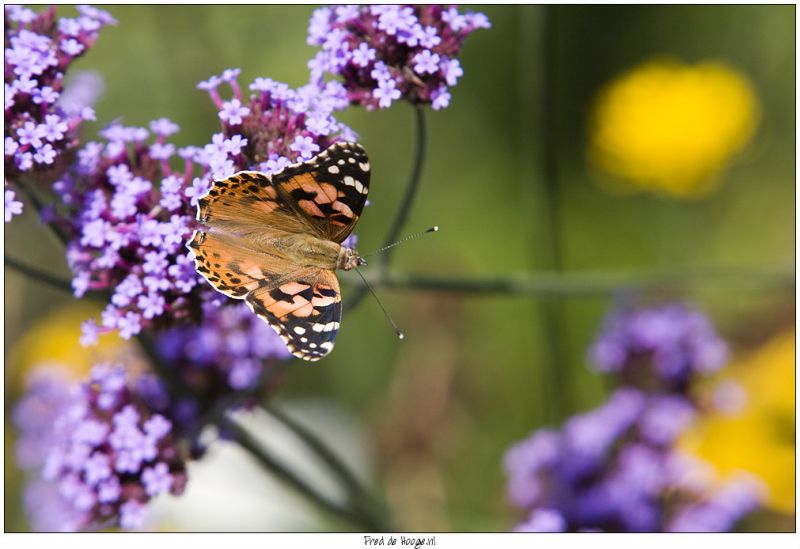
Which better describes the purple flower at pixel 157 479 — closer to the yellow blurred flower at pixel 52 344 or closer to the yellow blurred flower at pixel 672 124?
the yellow blurred flower at pixel 52 344

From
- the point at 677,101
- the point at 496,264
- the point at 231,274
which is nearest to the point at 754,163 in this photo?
the point at 677,101

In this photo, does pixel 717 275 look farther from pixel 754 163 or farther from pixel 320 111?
pixel 754 163

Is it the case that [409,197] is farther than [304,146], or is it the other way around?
[409,197]

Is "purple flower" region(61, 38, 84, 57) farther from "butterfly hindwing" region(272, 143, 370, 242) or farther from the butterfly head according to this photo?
the butterfly head

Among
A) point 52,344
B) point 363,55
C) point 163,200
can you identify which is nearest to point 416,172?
point 363,55

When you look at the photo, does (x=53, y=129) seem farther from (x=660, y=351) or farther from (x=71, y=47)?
(x=660, y=351)

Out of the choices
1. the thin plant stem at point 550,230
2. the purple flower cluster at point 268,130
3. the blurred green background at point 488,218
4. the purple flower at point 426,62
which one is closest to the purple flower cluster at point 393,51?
the purple flower at point 426,62

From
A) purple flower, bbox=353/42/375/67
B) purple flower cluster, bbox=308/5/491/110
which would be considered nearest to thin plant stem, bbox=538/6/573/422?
purple flower cluster, bbox=308/5/491/110
